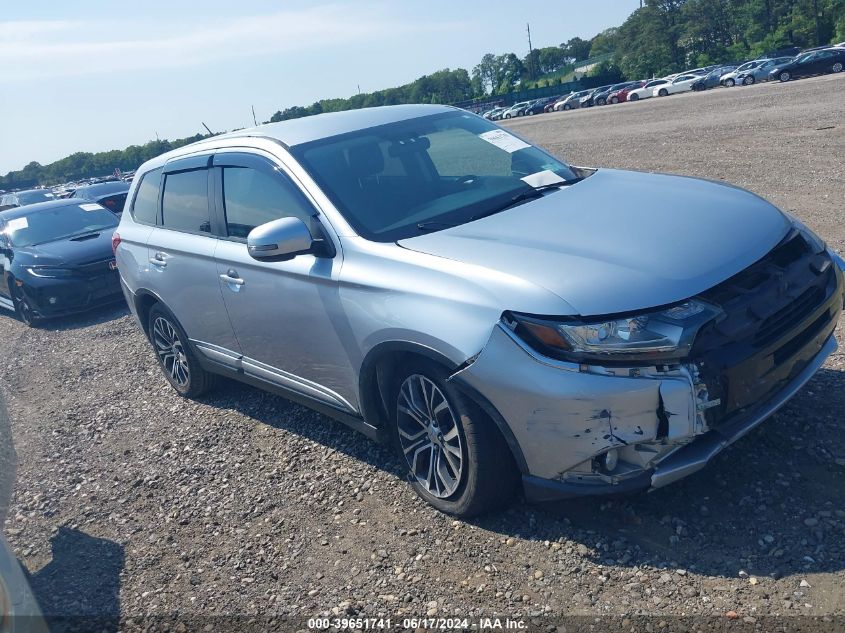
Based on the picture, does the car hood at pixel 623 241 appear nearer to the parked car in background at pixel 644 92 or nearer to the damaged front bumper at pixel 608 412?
the damaged front bumper at pixel 608 412

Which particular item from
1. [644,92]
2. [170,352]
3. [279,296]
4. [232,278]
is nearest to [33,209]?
[170,352]

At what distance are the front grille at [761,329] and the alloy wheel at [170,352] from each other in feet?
13.5

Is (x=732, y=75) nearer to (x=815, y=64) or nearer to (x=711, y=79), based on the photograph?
(x=711, y=79)

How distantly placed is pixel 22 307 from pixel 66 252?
1.10 metres

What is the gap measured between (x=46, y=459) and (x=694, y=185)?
16.0ft

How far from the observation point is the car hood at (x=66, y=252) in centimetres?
1052

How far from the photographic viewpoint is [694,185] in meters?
4.35

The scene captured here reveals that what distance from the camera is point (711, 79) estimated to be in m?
52.6

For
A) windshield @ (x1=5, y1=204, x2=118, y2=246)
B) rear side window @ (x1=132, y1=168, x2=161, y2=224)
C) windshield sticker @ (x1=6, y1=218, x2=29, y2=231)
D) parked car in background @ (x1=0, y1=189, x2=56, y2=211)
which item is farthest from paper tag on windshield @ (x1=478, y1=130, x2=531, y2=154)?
parked car in background @ (x1=0, y1=189, x2=56, y2=211)

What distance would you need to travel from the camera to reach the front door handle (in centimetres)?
478

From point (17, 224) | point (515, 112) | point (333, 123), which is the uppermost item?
point (333, 123)

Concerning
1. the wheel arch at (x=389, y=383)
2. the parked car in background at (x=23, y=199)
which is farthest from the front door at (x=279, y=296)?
the parked car in background at (x=23, y=199)

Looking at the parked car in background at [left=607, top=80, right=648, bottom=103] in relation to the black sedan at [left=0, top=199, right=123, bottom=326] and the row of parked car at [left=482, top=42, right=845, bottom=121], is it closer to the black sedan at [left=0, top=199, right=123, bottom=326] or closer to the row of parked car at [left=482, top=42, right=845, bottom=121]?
the row of parked car at [left=482, top=42, right=845, bottom=121]

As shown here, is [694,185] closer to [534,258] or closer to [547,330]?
[534,258]
